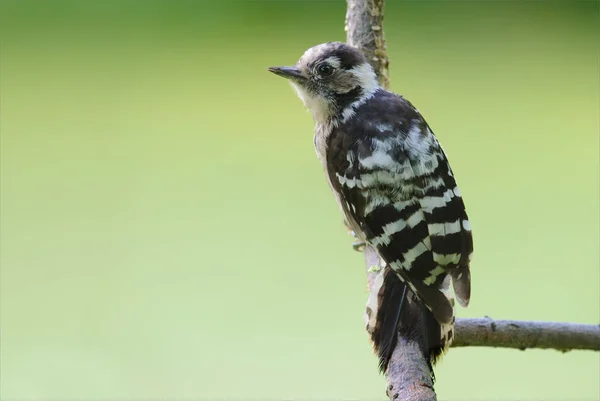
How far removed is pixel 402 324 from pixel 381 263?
0.67 ft

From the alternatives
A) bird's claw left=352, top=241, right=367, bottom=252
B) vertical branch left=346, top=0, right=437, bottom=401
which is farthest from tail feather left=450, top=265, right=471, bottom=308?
bird's claw left=352, top=241, right=367, bottom=252

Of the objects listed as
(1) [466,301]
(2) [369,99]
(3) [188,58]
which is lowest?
(1) [466,301]

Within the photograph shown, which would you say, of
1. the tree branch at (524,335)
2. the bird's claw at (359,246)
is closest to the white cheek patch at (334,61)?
the bird's claw at (359,246)

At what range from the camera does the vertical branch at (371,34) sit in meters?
1.84

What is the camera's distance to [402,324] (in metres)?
1.50

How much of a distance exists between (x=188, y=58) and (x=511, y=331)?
337 centimetres

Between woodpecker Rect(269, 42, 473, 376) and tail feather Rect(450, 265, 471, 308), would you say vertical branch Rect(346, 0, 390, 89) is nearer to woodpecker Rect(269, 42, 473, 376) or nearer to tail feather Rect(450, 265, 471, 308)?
woodpecker Rect(269, 42, 473, 376)

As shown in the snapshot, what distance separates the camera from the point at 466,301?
58.6 inches

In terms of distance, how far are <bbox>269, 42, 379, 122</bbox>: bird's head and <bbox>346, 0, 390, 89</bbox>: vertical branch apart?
0.17m

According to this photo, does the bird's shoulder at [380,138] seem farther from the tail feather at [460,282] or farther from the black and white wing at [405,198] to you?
the tail feather at [460,282]

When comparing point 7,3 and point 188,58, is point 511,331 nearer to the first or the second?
point 188,58

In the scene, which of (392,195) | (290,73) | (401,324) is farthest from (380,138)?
(401,324)

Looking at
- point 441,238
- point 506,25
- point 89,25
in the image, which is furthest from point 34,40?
point 441,238

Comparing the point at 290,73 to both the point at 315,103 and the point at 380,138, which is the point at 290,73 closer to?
the point at 315,103
